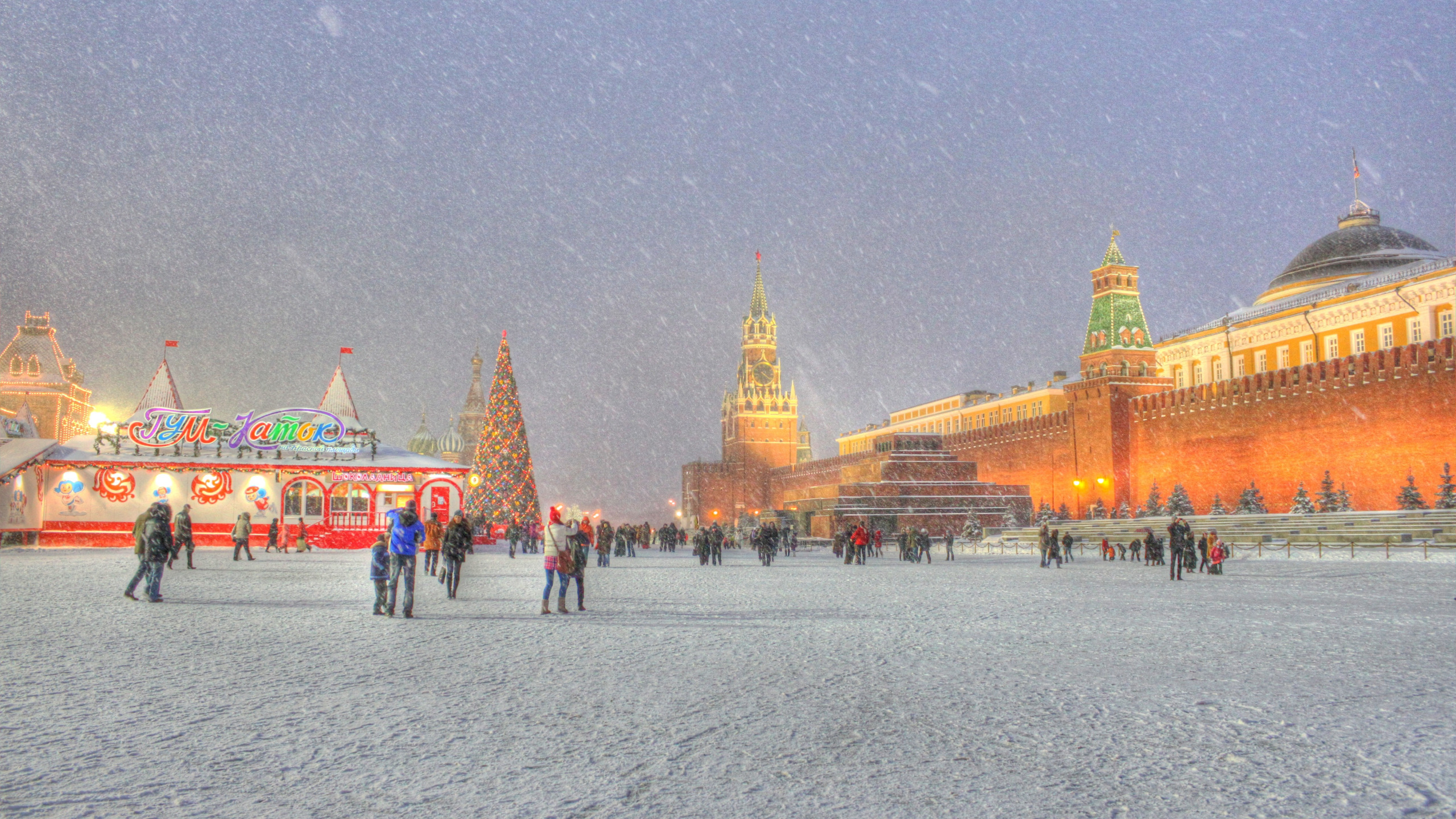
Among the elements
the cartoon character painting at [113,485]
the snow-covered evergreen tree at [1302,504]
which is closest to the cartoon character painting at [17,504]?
the cartoon character painting at [113,485]

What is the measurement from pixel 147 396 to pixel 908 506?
30.4 m

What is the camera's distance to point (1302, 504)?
29.9m

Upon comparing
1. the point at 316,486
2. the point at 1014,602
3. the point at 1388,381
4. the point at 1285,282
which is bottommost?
the point at 1014,602

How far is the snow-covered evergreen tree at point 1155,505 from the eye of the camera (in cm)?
3584

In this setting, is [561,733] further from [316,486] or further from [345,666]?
[316,486]

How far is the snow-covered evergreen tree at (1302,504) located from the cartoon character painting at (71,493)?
111 feet

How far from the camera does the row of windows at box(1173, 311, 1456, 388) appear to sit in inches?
1455

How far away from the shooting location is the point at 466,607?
1063 cm

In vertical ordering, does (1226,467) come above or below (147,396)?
below

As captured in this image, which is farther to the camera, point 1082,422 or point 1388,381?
point 1082,422

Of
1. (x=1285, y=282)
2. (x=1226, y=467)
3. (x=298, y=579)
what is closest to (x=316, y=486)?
(x=298, y=579)

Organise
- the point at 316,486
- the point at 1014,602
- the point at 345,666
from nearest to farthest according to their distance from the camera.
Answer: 1. the point at 345,666
2. the point at 1014,602
3. the point at 316,486

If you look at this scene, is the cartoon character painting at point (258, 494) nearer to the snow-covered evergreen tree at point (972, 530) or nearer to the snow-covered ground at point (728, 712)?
the snow-covered ground at point (728, 712)

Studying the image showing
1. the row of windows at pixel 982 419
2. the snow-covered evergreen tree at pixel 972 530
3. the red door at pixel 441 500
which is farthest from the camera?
the row of windows at pixel 982 419
